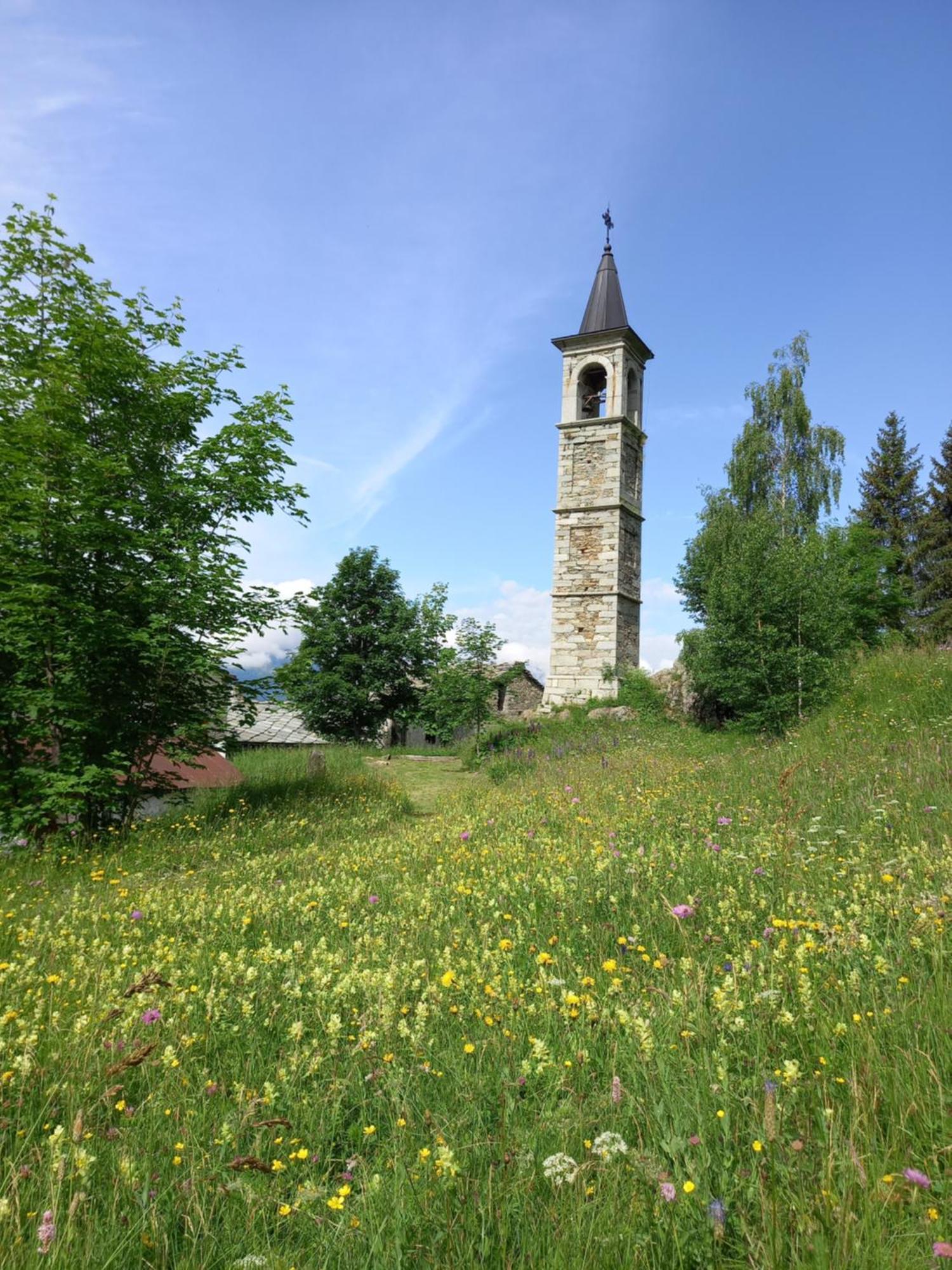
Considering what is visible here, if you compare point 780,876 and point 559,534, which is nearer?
point 780,876

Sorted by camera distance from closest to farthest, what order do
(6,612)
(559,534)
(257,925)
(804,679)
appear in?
1. (257,925)
2. (6,612)
3. (804,679)
4. (559,534)

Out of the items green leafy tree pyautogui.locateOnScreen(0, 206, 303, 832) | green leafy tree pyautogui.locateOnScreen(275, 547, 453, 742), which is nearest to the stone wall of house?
green leafy tree pyautogui.locateOnScreen(275, 547, 453, 742)

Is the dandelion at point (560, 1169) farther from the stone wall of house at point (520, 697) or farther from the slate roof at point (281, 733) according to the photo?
the stone wall of house at point (520, 697)

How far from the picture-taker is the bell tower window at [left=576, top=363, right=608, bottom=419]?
27938 mm

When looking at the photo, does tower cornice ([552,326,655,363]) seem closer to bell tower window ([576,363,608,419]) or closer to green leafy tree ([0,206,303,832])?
bell tower window ([576,363,608,419])

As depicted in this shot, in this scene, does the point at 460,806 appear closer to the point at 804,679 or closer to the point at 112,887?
the point at 112,887

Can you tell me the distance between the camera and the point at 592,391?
29.5 meters

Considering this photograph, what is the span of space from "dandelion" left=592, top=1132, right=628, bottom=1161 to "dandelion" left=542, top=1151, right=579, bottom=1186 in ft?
0.26

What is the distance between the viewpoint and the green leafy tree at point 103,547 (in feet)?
27.9

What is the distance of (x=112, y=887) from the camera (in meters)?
6.36

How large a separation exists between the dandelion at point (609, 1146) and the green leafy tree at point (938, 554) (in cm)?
3632

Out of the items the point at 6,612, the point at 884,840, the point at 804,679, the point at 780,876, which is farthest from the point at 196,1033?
the point at 804,679

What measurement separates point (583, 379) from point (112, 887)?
26602mm

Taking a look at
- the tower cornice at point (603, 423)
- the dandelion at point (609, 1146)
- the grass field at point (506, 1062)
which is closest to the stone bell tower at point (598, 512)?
the tower cornice at point (603, 423)
